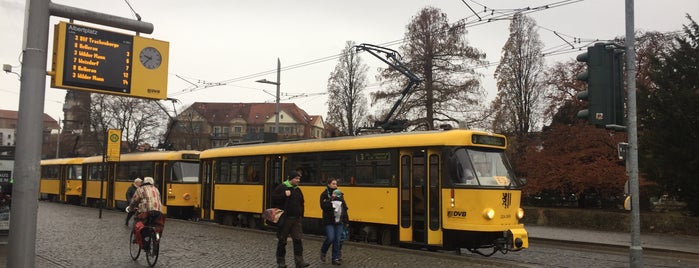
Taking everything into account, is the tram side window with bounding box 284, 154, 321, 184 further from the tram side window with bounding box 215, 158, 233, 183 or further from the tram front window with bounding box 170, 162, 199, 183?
the tram front window with bounding box 170, 162, 199, 183

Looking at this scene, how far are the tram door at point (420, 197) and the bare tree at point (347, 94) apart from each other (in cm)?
3697

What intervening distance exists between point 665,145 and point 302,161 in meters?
13.6

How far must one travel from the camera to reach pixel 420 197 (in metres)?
13.4

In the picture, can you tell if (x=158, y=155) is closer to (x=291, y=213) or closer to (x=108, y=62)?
(x=291, y=213)

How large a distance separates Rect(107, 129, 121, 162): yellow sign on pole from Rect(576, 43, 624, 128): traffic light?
63.0 feet

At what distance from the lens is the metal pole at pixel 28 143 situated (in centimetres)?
578

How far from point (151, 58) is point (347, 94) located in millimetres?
43426

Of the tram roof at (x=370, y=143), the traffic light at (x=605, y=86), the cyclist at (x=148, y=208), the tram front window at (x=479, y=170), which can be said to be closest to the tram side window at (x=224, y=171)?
the tram roof at (x=370, y=143)

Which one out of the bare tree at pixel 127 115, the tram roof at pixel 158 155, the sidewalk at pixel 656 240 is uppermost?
the bare tree at pixel 127 115

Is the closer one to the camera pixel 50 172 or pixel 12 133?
pixel 50 172

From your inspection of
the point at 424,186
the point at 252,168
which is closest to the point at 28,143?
the point at 424,186

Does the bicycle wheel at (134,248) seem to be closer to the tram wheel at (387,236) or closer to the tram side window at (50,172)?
the tram wheel at (387,236)

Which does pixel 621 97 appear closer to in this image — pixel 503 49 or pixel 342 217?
pixel 342 217

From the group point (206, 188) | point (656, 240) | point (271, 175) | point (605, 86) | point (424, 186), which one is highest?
point (605, 86)
